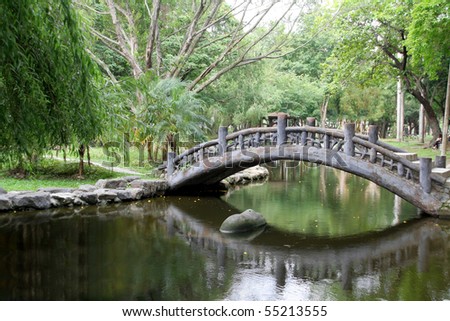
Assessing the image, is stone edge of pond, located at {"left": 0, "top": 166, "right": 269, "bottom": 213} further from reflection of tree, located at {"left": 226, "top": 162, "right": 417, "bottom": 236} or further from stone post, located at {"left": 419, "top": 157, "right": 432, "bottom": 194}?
stone post, located at {"left": 419, "top": 157, "right": 432, "bottom": 194}

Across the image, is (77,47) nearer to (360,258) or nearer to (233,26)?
(360,258)

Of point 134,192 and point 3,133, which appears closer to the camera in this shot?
point 3,133

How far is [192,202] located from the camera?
1272cm

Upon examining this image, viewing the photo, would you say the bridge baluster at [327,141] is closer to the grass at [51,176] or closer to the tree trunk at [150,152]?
the grass at [51,176]

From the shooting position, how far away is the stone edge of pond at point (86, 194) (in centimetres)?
1048

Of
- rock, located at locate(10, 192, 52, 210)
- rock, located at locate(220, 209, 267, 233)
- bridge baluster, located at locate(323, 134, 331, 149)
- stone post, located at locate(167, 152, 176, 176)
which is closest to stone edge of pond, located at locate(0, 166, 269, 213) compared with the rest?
rock, located at locate(10, 192, 52, 210)

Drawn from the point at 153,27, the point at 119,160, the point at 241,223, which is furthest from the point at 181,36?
the point at 241,223

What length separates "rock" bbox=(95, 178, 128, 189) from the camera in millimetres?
12523

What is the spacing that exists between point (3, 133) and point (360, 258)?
18.2 feet

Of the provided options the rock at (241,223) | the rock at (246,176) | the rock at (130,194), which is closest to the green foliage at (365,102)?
the rock at (246,176)

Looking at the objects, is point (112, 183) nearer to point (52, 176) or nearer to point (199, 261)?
point (52, 176)

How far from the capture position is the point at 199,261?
7059mm

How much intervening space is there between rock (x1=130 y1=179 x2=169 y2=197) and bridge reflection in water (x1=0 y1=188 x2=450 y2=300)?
2421 mm
